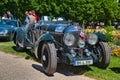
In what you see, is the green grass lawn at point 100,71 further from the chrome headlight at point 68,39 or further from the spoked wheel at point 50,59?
the chrome headlight at point 68,39

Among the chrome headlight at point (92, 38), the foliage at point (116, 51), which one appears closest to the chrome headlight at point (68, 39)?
the chrome headlight at point (92, 38)

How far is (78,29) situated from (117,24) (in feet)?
107

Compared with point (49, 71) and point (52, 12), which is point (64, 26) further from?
point (52, 12)

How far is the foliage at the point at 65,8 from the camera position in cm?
2870

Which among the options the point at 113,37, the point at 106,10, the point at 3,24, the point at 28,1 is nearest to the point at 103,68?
the point at 113,37

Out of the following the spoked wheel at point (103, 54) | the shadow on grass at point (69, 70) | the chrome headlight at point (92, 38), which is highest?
the chrome headlight at point (92, 38)

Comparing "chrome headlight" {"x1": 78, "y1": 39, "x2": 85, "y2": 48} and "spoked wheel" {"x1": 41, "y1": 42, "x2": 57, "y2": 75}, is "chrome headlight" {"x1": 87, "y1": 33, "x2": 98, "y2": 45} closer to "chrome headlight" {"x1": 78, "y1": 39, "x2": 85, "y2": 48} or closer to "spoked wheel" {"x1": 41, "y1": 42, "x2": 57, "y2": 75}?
"chrome headlight" {"x1": 78, "y1": 39, "x2": 85, "y2": 48}

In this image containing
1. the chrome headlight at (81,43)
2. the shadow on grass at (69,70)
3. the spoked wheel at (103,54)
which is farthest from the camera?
the spoked wheel at (103,54)

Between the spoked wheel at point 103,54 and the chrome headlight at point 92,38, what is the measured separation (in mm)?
333

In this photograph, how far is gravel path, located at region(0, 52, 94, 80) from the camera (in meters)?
8.54

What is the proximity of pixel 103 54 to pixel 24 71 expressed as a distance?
2.34m

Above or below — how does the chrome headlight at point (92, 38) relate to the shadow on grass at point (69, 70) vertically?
above

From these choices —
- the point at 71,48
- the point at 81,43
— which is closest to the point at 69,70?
the point at 71,48

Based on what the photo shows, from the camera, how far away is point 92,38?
9141 mm
